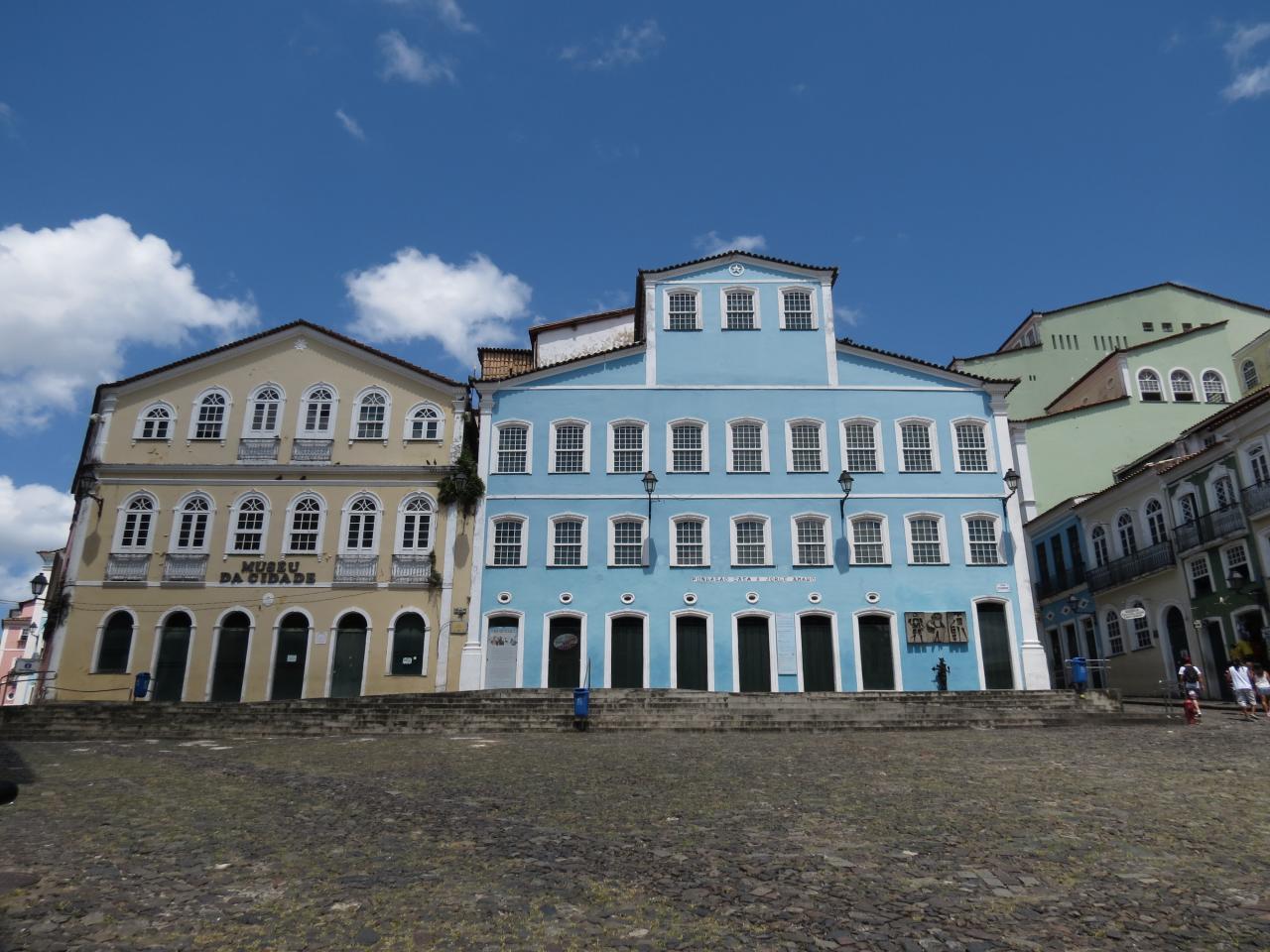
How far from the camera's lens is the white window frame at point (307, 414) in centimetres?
2919

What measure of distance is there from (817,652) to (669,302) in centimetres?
1236

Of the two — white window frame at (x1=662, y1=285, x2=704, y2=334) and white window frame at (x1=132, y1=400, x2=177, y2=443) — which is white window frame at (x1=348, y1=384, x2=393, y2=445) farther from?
white window frame at (x1=662, y1=285, x2=704, y2=334)

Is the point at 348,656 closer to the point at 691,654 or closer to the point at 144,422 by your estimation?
the point at 691,654

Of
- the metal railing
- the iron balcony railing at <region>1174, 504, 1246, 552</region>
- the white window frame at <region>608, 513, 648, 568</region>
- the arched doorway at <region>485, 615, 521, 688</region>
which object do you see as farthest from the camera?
the white window frame at <region>608, 513, 648, 568</region>

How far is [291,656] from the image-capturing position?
1067 inches

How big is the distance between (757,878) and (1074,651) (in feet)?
109

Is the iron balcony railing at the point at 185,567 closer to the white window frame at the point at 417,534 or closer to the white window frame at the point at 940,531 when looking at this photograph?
the white window frame at the point at 417,534

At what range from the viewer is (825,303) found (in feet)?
101

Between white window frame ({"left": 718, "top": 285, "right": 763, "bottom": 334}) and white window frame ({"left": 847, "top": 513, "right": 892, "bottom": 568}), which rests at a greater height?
white window frame ({"left": 718, "top": 285, "right": 763, "bottom": 334})

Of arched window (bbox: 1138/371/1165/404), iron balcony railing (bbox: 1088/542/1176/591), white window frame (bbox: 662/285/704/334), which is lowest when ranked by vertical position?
iron balcony railing (bbox: 1088/542/1176/591)

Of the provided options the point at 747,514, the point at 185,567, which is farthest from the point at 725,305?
the point at 185,567

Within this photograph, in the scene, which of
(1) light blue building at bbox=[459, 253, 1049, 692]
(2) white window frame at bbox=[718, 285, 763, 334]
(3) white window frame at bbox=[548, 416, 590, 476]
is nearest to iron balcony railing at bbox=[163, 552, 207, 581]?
(1) light blue building at bbox=[459, 253, 1049, 692]

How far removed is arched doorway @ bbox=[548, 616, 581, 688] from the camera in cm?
2702

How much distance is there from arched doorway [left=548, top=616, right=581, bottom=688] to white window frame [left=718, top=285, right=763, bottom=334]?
35.8 feet
